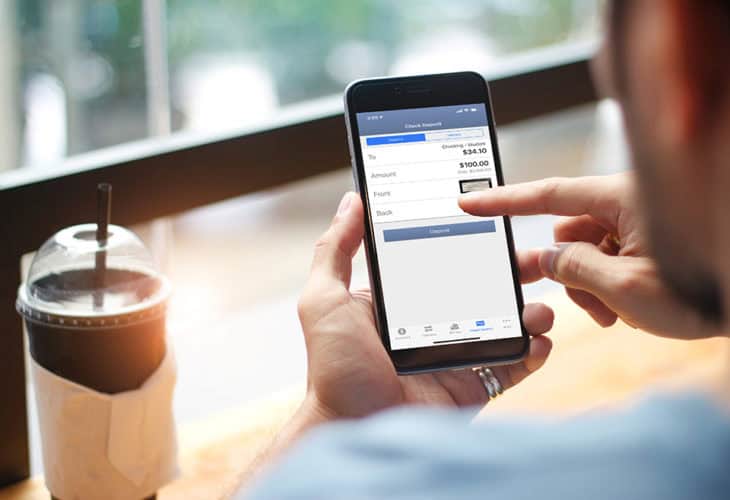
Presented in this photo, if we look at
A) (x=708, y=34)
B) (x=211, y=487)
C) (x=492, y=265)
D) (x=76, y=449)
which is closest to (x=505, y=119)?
(x=492, y=265)

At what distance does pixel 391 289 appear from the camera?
35.2 inches

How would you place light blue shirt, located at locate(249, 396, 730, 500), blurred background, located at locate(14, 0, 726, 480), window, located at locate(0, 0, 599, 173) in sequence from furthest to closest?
1. window, located at locate(0, 0, 599, 173)
2. blurred background, located at locate(14, 0, 726, 480)
3. light blue shirt, located at locate(249, 396, 730, 500)

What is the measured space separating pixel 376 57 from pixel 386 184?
1669 mm

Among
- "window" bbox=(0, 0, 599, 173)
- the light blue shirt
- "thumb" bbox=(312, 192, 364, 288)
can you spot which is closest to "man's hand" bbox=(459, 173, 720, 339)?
"thumb" bbox=(312, 192, 364, 288)

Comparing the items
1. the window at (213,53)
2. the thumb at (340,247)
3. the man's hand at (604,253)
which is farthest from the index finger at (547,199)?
the window at (213,53)

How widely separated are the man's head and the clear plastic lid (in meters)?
0.56

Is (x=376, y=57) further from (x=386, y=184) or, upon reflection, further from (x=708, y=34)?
(x=708, y=34)

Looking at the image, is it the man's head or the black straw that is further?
the black straw

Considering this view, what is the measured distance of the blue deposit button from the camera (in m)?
0.90

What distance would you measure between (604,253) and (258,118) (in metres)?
0.51

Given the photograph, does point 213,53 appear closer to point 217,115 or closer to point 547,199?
point 217,115

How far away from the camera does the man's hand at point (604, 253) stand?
33.9 inches

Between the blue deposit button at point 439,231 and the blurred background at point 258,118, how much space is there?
20 cm

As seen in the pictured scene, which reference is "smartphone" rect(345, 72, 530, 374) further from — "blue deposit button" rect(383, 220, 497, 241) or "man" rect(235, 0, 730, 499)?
"man" rect(235, 0, 730, 499)
